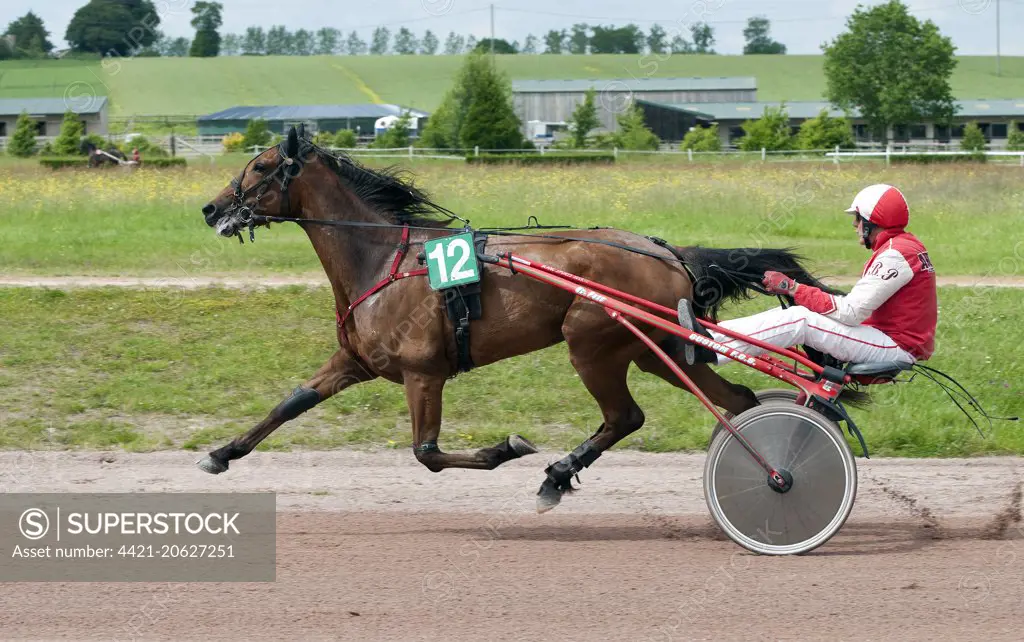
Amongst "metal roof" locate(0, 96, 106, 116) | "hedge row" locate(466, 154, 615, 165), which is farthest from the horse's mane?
"metal roof" locate(0, 96, 106, 116)

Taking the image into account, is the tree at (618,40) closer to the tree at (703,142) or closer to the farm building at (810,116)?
the farm building at (810,116)

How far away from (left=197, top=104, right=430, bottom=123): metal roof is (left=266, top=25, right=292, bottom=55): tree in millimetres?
70684

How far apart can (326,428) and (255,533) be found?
2.15m

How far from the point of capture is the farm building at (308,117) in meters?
69.8

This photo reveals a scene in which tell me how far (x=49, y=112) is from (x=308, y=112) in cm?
2275

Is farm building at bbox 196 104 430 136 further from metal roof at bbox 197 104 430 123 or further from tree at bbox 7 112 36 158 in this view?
tree at bbox 7 112 36 158

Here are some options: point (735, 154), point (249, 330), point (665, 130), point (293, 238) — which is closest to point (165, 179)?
point (293, 238)

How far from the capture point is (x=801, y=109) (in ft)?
229

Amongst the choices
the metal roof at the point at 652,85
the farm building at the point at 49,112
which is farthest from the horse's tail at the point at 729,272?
the metal roof at the point at 652,85

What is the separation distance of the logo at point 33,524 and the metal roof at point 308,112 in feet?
220

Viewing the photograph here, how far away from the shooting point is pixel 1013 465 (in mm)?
6602

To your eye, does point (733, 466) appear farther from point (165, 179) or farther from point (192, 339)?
point (165, 179)

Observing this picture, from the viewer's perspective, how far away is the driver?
15.9ft

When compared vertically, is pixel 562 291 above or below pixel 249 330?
above
